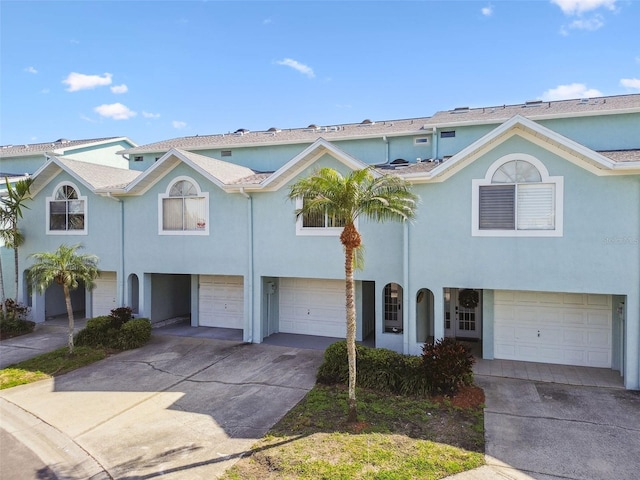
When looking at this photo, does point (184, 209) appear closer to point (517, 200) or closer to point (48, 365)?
point (48, 365)

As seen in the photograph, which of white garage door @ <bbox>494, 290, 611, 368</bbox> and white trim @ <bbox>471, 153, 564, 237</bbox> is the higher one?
white trim @ <bbox>471, 153, 564, 237</bbox>

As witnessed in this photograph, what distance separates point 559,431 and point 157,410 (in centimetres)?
923

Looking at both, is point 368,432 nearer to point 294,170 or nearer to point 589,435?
point 589,435

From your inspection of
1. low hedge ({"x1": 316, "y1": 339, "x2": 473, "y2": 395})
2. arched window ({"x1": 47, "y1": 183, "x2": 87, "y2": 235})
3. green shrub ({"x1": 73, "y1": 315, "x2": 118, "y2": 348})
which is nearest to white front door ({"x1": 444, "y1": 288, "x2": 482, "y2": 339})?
low hedge ({"x1": 316, "y1": 339, "x2": 473, "y2": 395})

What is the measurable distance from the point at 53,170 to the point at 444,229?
17102 millimetres

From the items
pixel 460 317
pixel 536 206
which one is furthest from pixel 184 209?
pixel 536 206

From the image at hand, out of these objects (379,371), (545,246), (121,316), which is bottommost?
(379,371)

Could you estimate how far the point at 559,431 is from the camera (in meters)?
8.71

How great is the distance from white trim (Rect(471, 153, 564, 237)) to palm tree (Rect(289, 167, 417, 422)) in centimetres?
413

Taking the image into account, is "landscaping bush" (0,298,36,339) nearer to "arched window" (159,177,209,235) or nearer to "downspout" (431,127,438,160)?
"arched window" (159,177,209,235)

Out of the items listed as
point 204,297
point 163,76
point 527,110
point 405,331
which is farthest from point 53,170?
point 527,110

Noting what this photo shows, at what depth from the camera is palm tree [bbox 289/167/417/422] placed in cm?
862

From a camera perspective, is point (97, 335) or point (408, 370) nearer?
point (408, 370)

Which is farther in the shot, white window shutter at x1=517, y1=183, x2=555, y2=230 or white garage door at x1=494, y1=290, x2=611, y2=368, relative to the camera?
white garage door at x1=494, y1=290, x2=611, y2=368
